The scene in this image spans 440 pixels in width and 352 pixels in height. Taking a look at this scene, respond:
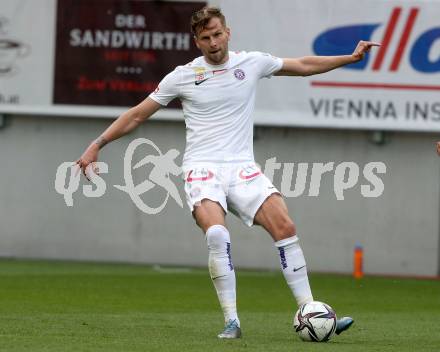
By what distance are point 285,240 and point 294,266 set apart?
197 millimetres

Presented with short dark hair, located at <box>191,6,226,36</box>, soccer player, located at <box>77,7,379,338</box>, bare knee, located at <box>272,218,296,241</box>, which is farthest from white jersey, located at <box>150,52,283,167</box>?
bare knee, located at <box>272,218,296,241</box>

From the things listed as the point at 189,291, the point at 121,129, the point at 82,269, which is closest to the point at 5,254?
the point at 82,269

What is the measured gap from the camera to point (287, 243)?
9.80m

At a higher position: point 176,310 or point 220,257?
point 220,257

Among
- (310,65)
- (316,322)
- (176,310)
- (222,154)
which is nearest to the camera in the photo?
(316,322)

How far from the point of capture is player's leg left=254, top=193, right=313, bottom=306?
385 inches

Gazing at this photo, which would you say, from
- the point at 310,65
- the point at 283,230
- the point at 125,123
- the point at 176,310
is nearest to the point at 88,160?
the point at 125,123

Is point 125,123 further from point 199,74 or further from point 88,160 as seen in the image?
point 199,74

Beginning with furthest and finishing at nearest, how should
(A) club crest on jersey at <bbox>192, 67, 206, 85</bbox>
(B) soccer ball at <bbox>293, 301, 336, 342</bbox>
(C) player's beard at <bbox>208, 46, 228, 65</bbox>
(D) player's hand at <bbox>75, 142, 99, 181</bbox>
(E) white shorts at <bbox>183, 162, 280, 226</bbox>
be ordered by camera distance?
(A) club crest on jersey at <bbox>192, 67, 206, 85</bbox> → (C) player's beard at <bbox>208, 46, 228, 65</bbox> → (E) white shorts at <bbox>183, 162, 280, 226</bbox> → (D) player's hand at <bbox>75, 142, 99, 181</bbox> → (B) soccer ball at <bbox>293, 301, 336, 342</bbox>

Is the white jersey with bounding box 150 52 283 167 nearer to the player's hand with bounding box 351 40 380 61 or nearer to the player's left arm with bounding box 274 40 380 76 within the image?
the player's left arm with bounding box 274 40 380 76

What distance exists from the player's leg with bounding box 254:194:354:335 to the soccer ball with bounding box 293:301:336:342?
161mm

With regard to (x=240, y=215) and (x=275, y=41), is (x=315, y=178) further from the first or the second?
(x=240, y=215)

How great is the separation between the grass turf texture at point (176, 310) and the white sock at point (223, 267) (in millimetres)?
288

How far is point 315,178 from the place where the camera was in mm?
19844
